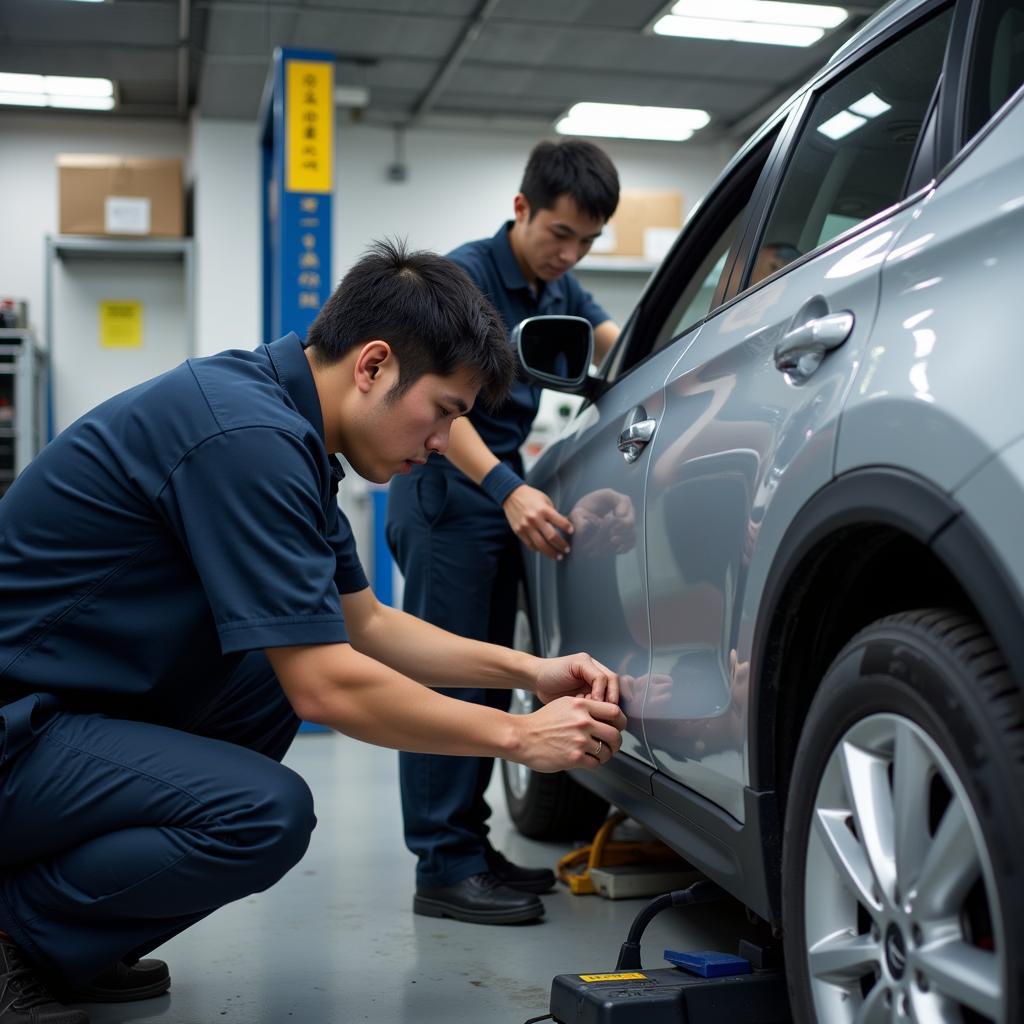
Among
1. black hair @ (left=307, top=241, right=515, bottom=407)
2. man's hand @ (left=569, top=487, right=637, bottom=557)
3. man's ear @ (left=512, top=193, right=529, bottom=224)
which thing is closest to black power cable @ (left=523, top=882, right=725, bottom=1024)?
man's hand @ (left=569, top=487, right=637, bottom=557)

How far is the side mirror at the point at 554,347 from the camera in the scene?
84.9 inches

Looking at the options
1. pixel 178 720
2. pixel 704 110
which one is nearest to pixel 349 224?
pixel 704 110

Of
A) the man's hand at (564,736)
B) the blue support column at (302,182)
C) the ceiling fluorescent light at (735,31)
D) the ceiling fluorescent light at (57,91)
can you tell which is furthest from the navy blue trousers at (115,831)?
the ceiling fluorescent light at (57,91)

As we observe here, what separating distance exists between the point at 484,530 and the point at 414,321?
0.88 metres

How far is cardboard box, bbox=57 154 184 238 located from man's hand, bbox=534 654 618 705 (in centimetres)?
611

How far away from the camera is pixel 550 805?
2.86 metres

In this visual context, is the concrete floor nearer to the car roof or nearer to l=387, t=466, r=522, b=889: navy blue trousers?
l=387, t=466, r=522, b=889: navy blue trousers

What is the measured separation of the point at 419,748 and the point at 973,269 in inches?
35.0

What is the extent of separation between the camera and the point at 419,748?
154 cm

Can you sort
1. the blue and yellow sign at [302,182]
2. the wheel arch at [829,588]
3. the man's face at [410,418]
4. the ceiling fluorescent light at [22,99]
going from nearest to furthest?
the wheel arch at [829,588] → the man's face at [410,418] → the blue and yellow sign at [302,182] → the ceiling fluorescent light at [22,99]

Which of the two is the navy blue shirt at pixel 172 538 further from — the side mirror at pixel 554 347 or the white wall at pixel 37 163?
the white wall at pixel 37 163

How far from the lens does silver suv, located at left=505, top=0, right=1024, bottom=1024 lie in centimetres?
92

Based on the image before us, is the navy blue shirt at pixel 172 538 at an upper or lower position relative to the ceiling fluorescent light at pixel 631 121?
lower

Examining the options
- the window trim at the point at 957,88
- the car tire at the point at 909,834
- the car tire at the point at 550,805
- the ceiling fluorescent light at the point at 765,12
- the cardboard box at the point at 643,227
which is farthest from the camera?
the cardboard box at the point at 643,227
